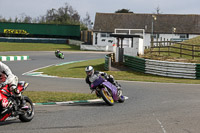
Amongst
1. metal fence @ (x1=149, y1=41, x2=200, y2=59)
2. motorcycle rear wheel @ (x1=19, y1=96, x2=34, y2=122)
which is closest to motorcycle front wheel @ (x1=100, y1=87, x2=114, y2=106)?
motorcycle rear wheel @ (x1=19, y1=96, x2=34, y2=122)

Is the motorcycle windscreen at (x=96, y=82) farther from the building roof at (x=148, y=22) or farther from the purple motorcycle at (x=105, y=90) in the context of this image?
the building roof at (x=148, y=22)

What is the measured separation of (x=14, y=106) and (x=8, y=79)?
640mm

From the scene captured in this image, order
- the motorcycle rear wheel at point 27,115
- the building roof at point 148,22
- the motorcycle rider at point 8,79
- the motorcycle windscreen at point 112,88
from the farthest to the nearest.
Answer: the building roof at point 148,22 < the motorcycle windscreen at point 112,88 < the motorcycle rear wheel at point 27,115 < the motorcycle rider at point 8,79

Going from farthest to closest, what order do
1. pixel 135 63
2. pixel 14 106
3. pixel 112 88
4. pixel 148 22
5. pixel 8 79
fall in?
pixel 148 22 < pixel 135 63 < pixel 112 88 < pixel 14 106 < pixel 8 79

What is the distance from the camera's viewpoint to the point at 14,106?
829 centimetres

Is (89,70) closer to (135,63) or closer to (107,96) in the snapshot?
(107,96)

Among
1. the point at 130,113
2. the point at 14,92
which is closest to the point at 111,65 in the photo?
the point at 130,113

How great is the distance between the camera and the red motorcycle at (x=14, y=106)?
A: 781cm

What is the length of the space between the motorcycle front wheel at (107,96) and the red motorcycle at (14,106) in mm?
2879

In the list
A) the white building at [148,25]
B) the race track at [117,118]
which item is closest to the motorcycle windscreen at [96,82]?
the race track at [117,118]

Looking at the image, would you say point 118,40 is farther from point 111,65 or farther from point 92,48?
point 92,48

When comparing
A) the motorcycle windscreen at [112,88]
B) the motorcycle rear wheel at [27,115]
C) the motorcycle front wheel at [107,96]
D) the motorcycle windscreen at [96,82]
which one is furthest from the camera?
the motorcycle windscreen at [112,88]

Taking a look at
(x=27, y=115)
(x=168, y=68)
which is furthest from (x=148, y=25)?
(x=27, y=115)

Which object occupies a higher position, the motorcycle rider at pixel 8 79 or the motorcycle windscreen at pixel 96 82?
the motorcycle rider at pixel 8 79
